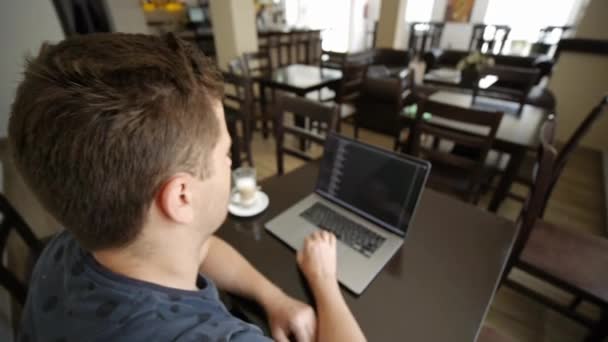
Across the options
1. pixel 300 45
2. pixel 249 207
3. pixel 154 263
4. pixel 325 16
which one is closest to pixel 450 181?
pixel 249 207

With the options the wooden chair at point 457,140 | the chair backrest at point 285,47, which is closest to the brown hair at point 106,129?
the wooden chair at point 457,140

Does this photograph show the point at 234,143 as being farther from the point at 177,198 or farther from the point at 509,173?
the point at 509,173

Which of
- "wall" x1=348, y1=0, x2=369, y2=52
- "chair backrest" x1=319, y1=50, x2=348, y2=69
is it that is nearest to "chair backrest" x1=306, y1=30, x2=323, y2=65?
"chair backrest" x1=319, y1=50, x2=348, y2=69

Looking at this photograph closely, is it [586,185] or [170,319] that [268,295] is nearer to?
[170,319]

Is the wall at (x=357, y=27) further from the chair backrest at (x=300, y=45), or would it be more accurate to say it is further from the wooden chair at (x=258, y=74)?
the wooden chair at (x=258, y=74)

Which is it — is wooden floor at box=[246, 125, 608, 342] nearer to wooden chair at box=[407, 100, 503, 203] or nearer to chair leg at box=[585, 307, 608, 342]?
chair leg at box=[585, 307, 608, 342]

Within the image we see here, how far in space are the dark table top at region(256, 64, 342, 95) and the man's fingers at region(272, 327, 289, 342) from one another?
7.56ft

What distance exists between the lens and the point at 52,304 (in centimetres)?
42

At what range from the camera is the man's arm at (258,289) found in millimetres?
580

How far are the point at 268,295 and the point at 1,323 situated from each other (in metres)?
1.08

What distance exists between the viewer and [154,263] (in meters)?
0.44

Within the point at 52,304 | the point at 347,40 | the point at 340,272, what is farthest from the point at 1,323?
the point at 347,40

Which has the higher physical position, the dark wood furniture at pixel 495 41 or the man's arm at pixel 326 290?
the dark wood furniture at pixel 495 41

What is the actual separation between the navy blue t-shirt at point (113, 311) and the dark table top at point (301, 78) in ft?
7.81
